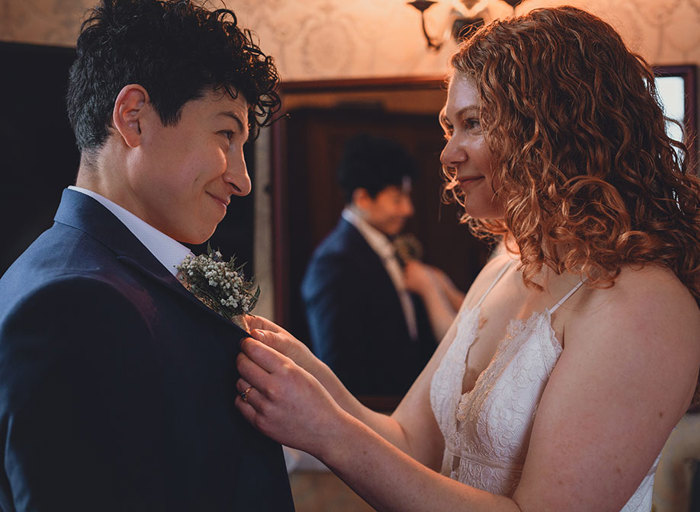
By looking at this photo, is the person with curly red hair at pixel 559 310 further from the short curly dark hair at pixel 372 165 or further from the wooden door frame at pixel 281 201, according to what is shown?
the wooden door frame at pixel 281 201

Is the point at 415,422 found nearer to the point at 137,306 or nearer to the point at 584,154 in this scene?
the point at 584,154

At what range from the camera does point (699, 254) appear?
142 centimetres

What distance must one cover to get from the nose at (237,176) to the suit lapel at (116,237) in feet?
0.80

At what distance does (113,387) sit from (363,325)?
70.3 inches

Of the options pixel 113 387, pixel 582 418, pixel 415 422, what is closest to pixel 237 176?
pixel 113 387

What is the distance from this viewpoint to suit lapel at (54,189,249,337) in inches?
44.2

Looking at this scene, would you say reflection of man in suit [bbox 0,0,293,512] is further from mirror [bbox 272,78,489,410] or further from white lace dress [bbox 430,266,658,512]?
mirror [bbox 272,78,489,410]

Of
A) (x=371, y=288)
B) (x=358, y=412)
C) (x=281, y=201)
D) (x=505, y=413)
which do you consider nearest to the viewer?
(x=505, y=413)

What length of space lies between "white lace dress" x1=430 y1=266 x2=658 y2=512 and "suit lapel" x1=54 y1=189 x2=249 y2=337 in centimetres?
64

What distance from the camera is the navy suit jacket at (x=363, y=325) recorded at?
2709mm

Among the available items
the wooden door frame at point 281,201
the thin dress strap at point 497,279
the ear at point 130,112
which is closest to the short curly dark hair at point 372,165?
the wooden door frame at point 281,201

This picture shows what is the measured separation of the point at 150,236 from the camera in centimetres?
124

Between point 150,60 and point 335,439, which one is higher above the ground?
point 150,60

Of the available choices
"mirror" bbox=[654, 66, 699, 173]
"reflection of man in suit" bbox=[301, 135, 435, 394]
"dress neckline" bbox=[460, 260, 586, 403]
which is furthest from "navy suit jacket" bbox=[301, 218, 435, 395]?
"mirror" bbox=[654, 66, 699, 173]
